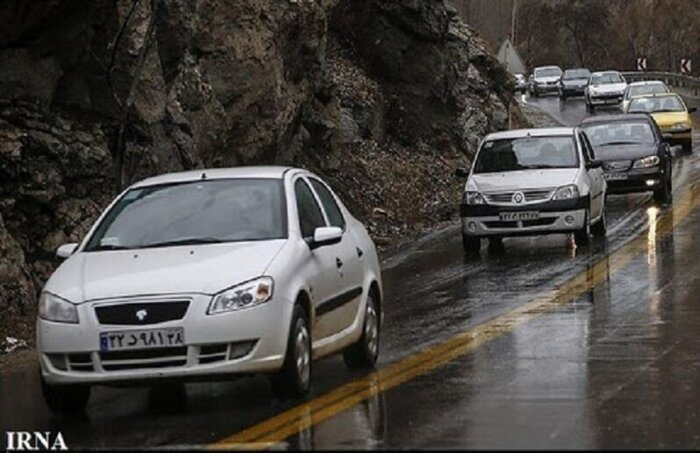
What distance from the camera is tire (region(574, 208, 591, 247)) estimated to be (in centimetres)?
2161

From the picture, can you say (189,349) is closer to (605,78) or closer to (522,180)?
(522,180)

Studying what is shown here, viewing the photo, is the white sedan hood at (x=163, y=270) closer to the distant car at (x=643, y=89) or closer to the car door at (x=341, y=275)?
the car door at (x=341, y=275)

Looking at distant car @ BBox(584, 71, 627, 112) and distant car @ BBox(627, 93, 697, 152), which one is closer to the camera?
distant car @ BBox(627, 93, 697, 152)

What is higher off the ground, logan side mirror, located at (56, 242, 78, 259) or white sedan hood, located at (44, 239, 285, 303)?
white sedan hood, located at (44, 239, 285, 303)

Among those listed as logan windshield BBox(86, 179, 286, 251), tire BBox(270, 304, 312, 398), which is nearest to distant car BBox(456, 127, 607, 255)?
logan windshield BBox(86, 179, 286, 251)

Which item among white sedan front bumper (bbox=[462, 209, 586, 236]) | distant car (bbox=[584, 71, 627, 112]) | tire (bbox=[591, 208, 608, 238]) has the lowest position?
distant car (bbox=[584, 71, 627, 112])

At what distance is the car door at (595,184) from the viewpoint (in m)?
22.6

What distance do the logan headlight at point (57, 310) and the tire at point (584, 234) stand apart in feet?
41.3

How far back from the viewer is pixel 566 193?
21.5 meters

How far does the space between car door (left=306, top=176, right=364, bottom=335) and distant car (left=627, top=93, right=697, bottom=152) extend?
1188 inches

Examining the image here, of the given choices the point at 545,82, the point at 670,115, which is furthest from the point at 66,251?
the point at 545,82

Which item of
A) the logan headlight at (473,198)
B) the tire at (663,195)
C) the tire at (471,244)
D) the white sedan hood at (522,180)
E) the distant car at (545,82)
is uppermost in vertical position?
the white sedan hood at (522,180)

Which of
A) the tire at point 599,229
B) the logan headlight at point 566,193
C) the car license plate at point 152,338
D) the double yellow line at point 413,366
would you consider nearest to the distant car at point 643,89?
the tire at point 599,229

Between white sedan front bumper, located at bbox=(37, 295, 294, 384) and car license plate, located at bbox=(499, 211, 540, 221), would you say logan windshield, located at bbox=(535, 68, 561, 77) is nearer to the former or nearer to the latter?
car license plate, located at bbox=(499, 211, 540, 221)
